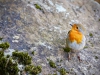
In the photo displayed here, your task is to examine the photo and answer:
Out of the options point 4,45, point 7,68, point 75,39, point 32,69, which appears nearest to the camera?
point 7,68

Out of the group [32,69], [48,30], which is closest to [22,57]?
[32,69]

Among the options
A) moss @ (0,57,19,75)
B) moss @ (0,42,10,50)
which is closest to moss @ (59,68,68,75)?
moss @ (0,57,19,75)

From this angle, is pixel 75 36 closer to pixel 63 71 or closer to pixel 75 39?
pixel 75 39

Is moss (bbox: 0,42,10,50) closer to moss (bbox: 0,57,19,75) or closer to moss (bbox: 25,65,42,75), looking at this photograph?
moss (bbox: 0,57,19,75)

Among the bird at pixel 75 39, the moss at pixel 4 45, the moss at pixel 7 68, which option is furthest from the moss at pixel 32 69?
the bird at pixel 75 39

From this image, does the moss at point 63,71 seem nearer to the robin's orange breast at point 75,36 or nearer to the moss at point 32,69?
the moss at point 32,69

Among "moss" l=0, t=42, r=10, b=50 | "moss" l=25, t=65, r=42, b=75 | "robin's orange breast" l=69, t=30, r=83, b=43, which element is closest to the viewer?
"moss" l=25, t=65, r=42, b=75
